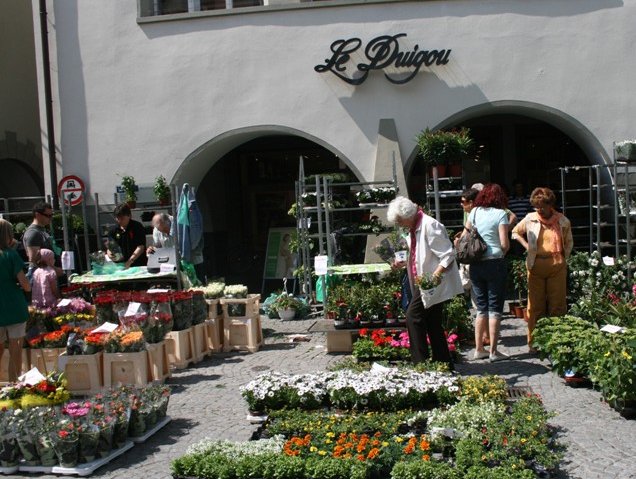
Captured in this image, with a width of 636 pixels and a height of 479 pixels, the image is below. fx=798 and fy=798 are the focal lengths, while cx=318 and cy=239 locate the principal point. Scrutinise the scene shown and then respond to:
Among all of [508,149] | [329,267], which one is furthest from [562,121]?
[329,267]

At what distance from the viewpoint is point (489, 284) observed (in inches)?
326

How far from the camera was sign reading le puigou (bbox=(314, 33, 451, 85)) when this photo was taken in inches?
529

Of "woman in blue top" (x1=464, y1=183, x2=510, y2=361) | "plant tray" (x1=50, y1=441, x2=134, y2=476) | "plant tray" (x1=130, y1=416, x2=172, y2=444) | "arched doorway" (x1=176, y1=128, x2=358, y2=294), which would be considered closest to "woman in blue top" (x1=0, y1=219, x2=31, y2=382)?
"plant tray" (x1=130, y1=416, x2=172, y2=444)

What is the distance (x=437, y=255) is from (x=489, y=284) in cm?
120

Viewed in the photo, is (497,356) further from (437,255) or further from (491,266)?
(437,255)

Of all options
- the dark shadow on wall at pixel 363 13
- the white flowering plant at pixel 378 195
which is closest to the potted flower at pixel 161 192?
the dark shadow on wall at pixel 363 13

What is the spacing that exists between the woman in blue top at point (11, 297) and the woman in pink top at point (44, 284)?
1051mm

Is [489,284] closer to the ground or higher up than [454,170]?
closer to the ground

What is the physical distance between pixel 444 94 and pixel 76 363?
320 inches

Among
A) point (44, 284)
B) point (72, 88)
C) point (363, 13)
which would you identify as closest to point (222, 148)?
point (72, 88)

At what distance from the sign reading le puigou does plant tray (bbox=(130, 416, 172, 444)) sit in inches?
324

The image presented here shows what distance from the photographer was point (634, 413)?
20.8 ft

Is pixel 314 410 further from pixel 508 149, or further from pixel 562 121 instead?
pixel 508 149

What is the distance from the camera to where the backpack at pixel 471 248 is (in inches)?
322
